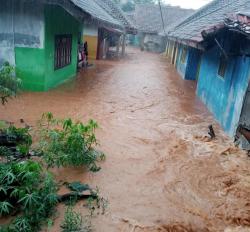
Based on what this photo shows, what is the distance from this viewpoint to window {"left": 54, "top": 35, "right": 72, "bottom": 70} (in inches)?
493

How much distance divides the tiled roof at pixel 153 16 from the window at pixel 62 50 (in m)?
25.0

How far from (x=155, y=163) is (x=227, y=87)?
417 cm

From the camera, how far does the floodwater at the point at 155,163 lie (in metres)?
4.81

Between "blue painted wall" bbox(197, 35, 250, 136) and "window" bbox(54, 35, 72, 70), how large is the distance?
635 cm

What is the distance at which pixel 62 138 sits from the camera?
5961 millimetres

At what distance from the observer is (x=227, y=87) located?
367 inches

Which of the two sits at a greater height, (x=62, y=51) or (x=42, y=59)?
(x=62, y=51)

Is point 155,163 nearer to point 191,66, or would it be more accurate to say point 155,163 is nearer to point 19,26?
point 19,26

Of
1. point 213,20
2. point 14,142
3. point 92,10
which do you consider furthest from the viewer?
point 92,10

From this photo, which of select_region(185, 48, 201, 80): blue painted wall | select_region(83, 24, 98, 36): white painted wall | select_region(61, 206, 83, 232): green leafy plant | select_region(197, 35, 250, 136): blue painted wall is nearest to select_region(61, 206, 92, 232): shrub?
select_region(61, 206, 83, 232): green leafy plant

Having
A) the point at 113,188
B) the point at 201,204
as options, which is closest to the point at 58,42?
the point at 113,188

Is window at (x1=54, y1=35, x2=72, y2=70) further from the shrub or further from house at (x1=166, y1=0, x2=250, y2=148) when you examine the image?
the shrub

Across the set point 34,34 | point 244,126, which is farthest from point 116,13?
point 244,126

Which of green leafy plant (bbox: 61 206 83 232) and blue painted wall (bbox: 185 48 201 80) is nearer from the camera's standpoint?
green leafy plant (bbox: 61 206 83 232)
